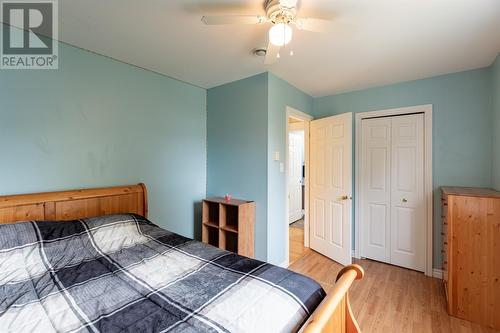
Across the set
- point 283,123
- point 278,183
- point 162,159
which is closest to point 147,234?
point 162,159

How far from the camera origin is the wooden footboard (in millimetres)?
824

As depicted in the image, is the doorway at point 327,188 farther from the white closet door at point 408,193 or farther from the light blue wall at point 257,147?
the white closet door at point 408,193

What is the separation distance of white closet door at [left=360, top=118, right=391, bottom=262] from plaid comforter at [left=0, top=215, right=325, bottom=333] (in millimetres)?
2345

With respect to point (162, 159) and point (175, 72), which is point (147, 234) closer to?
point (162, 159)

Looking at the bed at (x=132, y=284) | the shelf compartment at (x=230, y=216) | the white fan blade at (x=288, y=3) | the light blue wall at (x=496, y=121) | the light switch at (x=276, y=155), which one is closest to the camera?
the bed at (x=132, y=284)

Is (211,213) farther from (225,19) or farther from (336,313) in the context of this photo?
(225,19)

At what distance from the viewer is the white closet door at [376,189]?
306 centimetres

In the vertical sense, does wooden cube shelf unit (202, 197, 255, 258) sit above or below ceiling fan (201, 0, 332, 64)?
below

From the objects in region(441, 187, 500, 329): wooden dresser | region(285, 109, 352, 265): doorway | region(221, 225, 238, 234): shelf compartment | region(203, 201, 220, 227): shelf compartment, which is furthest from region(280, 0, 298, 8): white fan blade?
region(203, 201, 220, 227): shelf compartment

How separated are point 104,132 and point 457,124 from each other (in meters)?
3.92

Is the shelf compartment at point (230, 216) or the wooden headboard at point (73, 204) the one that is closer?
the wooden headboard at point (73, 204)

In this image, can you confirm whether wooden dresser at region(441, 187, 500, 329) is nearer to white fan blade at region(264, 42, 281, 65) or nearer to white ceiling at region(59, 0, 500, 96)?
white ceiling at region(59, 0, 500, 96)

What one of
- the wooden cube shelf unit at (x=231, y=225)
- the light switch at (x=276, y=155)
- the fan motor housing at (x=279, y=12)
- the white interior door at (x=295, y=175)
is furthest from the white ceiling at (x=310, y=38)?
the white interior door at (x=295, y=175)

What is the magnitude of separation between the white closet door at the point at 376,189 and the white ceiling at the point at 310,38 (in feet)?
2.27
